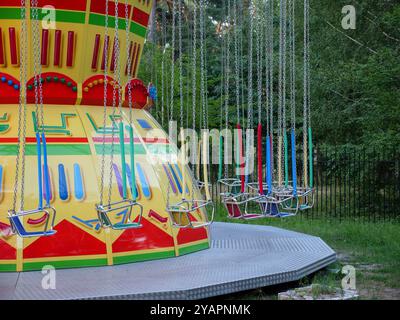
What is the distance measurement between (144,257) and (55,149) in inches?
69.0

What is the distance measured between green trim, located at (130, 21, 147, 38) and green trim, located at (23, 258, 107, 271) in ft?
11.0

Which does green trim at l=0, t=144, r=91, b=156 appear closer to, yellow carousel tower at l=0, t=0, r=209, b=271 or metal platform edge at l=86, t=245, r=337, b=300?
yellow carousel tower at l=0, t=0, r=209, b=271

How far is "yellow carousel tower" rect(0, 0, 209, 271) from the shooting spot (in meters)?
8.34

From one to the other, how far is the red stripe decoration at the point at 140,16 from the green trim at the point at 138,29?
6 cm

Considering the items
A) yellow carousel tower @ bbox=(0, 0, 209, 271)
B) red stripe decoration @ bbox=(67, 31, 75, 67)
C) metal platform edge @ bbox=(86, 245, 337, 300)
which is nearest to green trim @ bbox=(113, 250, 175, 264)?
yellow carousel tower @ bbox=(0, 0, 209, 271)

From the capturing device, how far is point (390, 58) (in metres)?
15.8

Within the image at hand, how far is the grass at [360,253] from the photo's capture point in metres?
8.80

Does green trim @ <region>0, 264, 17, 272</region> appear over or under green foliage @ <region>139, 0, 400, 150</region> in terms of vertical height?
under

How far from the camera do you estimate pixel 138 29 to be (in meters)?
9.97

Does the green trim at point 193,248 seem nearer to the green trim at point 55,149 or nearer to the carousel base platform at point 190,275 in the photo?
the carousel base platform at point 190,275

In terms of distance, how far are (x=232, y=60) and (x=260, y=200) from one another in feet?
51.8

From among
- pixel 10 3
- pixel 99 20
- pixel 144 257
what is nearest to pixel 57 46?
pixel 99 20
